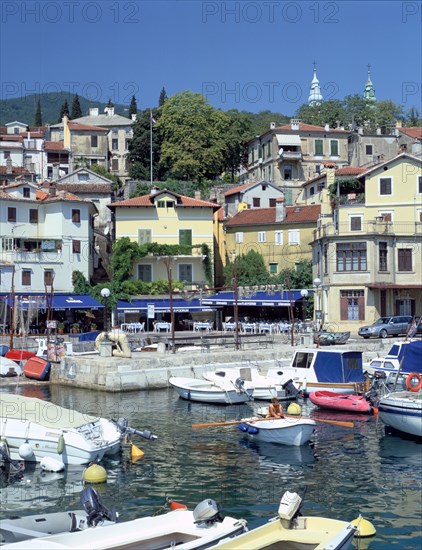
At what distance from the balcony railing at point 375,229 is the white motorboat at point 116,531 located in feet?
135

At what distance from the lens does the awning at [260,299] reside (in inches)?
2325

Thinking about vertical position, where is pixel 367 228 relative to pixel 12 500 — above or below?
above

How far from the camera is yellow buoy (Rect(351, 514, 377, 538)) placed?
1770 centimetres

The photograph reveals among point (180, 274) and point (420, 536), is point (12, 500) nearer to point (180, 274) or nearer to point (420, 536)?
point (420, 536)

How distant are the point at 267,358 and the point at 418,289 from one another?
1727cm

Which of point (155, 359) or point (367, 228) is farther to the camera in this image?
point (367, 228)

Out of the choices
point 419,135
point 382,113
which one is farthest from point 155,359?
point 382,113

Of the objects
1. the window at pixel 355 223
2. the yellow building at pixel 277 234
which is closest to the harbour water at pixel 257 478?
the window at pixel 355 223

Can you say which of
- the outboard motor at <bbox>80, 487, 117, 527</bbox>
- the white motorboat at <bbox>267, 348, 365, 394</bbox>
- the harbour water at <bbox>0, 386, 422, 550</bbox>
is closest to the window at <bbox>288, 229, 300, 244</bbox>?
the white motorboat at <bbox>267, 348, 365, 394</bbox>

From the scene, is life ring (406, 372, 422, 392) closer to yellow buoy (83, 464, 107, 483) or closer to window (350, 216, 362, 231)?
yellow buoy (83, 464, 107, 483)

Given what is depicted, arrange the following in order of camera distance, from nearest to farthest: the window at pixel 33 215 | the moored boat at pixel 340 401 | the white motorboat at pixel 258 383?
1. the moored boat at pixel 340 401
2. the white motorboat at pixel 258 383
3. the window at pixel 33 215

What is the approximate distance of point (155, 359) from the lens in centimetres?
4156

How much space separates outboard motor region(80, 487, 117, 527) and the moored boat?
1703 cm

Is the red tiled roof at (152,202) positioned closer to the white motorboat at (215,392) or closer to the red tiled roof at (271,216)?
the red tiled roof at (271,216)
